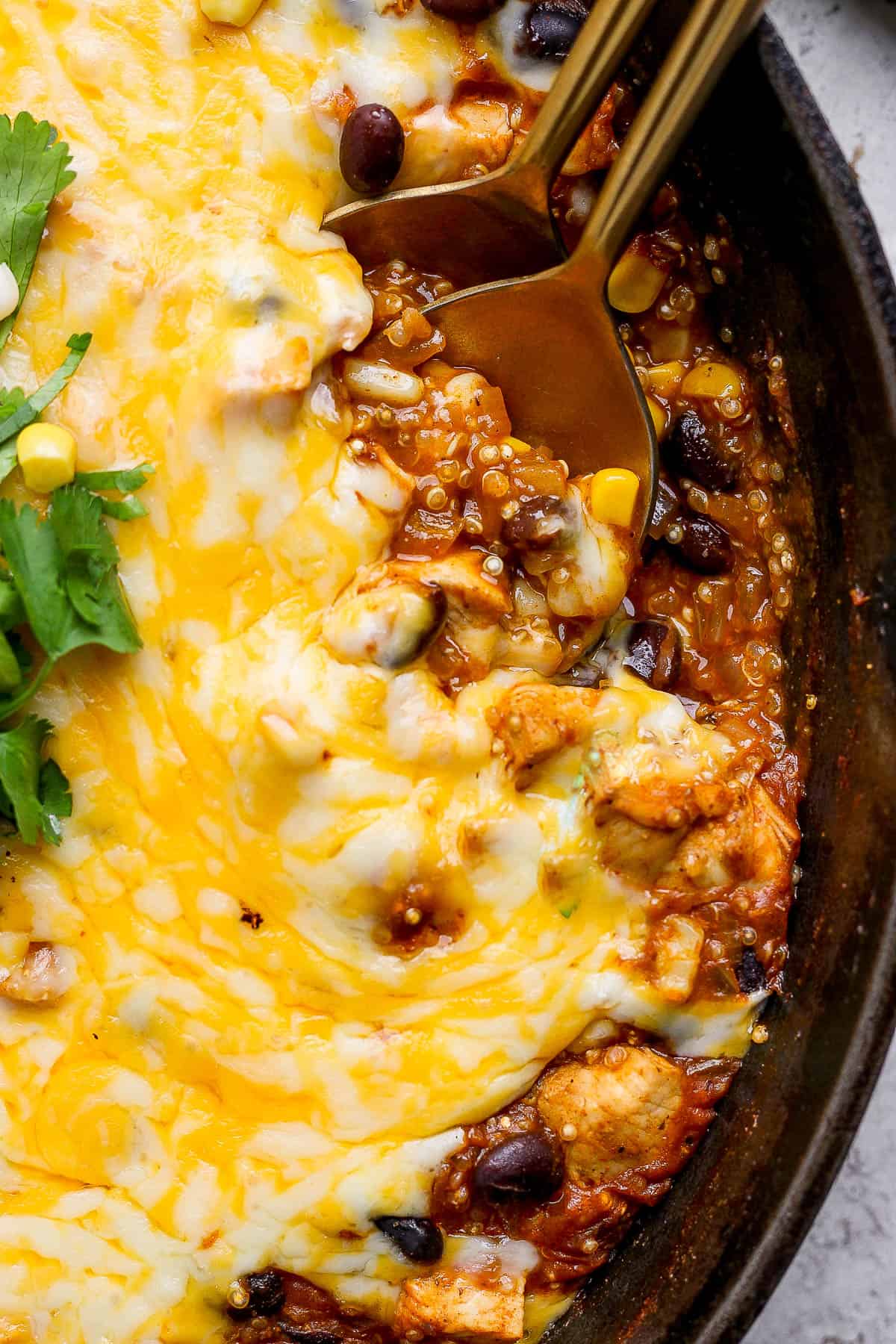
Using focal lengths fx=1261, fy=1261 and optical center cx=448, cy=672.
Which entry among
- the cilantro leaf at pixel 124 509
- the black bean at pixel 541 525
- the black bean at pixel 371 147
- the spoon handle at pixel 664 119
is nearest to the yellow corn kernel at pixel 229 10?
the black bean at pixel 371 147

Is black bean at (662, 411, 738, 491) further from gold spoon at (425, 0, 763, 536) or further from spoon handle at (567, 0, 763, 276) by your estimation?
spoon handle at (567, 0, 763, 276)

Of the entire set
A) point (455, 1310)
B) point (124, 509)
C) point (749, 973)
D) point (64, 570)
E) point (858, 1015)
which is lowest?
point (455, 1310)

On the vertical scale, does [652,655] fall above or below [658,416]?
below

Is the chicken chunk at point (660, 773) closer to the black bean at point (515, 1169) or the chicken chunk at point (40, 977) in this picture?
the black bean at point (515, 1169)

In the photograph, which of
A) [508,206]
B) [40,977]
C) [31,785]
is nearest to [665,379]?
[508,206]

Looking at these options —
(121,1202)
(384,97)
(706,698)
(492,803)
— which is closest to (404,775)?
(492,803)

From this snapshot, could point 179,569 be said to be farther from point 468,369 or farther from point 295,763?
point 468,369

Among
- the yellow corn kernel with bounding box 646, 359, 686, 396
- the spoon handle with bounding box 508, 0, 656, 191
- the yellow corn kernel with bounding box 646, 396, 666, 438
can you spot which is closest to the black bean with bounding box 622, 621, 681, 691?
the yellow corn kernel with bounding box 646, 396, 666, 438

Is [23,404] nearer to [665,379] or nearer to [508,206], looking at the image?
[508,206]
